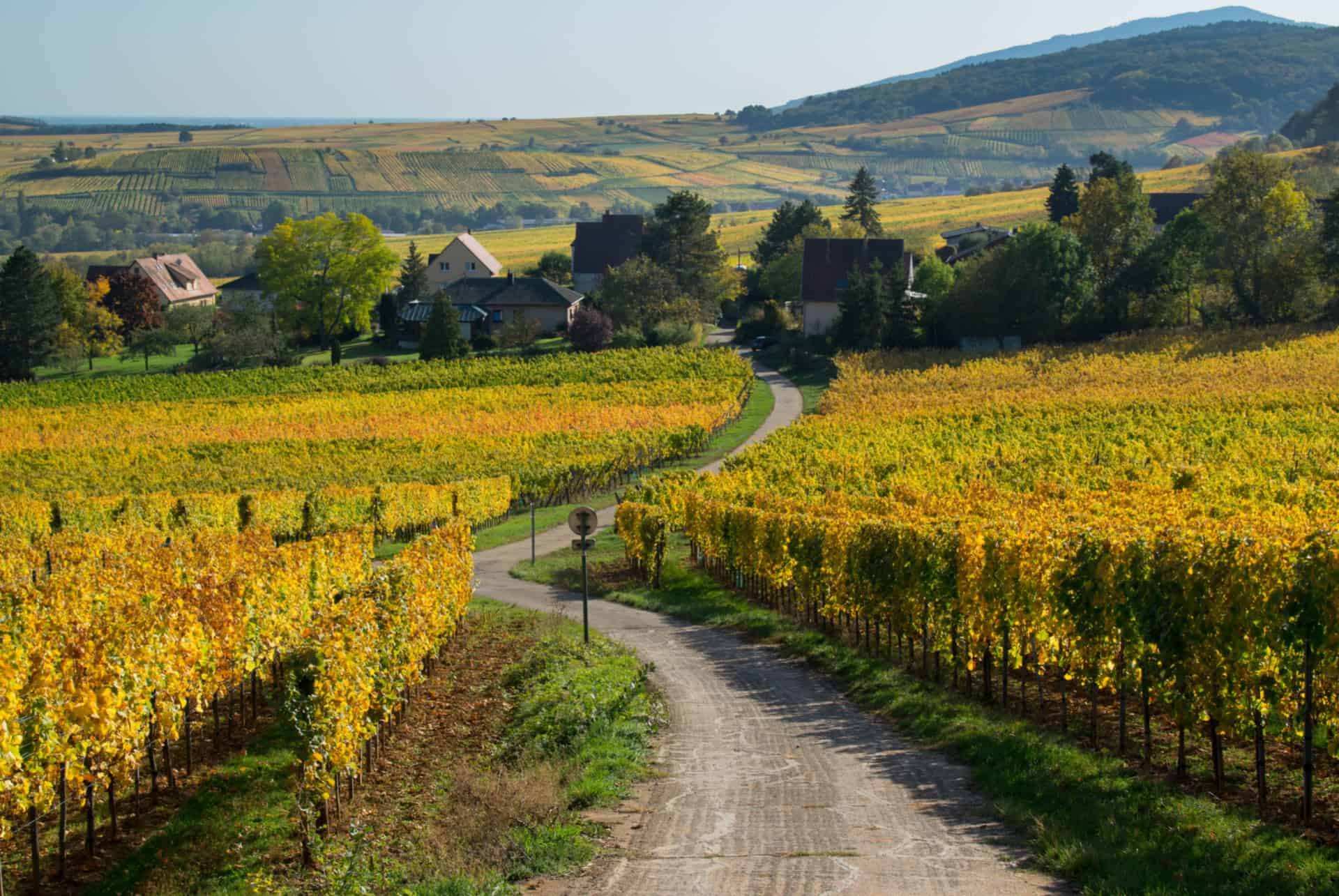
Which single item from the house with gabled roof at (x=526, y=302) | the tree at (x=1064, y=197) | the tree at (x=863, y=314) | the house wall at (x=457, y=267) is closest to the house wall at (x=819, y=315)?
the tree at (x=863, y=314)

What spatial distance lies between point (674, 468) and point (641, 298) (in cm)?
4734

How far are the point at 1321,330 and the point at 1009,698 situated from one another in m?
64.3

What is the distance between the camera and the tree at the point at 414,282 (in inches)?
4466

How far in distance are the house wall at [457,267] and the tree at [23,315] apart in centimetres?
3746

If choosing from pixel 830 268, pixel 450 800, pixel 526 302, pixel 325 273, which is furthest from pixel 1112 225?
pixel 450 800

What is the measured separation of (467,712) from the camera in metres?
20.0

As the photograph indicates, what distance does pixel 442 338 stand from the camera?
92188mm

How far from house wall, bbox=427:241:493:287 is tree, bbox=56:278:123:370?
30.7 metres

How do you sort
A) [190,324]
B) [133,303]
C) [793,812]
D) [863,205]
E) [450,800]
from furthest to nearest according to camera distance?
[863,205] → [133,303] → [190,324] → [450,800] → [793,812]

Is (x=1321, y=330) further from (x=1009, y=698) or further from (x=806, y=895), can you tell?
(x=806, y=895)

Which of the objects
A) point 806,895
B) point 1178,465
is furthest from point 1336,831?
point 1178,465

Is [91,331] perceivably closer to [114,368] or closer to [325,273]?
[114,368]

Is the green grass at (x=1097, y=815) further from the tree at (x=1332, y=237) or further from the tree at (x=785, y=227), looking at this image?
the tree at (x=785, y=227)

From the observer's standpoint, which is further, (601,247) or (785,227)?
(601,247)
